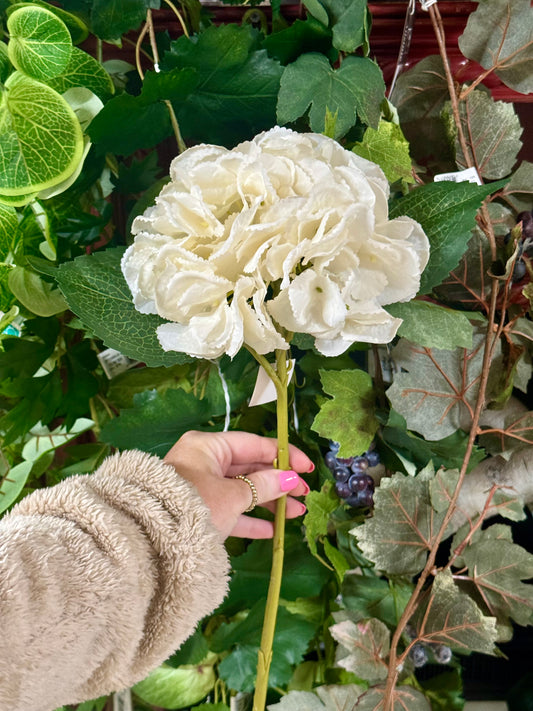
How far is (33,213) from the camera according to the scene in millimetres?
640

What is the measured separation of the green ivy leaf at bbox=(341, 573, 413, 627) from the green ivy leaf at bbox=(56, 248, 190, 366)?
1.28ft

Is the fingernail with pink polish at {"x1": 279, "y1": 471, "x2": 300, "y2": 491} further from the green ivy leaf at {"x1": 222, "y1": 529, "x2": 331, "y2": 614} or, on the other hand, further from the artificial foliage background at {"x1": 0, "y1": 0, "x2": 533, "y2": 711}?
the green ivy leaf at {"x1": 222, "y1": 529, "x2": 331, "y2": 614}

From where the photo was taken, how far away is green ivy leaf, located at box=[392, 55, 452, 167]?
648mm

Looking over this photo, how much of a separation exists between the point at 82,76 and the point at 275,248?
0.35 metres

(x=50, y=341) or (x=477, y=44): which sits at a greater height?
(x=477, y=44)

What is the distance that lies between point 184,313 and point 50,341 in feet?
1.19

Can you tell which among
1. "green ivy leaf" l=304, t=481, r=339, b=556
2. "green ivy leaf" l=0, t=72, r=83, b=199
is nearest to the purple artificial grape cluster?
"green ivy leaf" l=304, t=481, r=339, b=556

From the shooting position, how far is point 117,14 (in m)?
0.60

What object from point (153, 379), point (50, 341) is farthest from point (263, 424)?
point (50, 341)

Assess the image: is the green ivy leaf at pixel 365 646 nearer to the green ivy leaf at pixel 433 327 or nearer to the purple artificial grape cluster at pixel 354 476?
the purple artificial grape cluster at pixel 354 476

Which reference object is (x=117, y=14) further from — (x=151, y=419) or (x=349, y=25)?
(x=151, y=419)

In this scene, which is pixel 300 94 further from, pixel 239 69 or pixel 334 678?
pixel 334 678

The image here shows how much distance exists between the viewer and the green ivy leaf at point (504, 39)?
1.96ft

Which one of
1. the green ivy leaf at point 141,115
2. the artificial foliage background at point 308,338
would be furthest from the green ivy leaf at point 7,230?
the green ivy leaf at point 141,115
